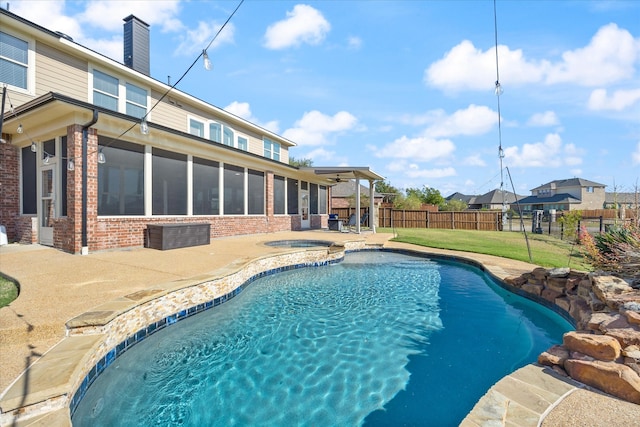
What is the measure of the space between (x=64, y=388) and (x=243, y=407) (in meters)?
1.44

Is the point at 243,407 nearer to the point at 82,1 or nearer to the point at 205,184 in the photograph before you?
the point at 205,184

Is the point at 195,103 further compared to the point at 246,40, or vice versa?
the point at 195,103

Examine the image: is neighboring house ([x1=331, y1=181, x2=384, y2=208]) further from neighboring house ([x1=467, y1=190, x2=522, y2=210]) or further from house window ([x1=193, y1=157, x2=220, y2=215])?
neighboring house ([x1=467, y1=190, x2=522, y2=210])

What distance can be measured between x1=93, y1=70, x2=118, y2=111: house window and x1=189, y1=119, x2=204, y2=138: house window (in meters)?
3.26

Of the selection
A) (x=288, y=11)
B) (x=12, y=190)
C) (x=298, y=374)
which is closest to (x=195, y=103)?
(x=12, y=190)

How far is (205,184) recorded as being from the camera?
11172 mm

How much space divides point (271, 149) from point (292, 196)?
3984 mm

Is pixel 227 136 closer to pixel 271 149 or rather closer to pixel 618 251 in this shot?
pixel 271 149

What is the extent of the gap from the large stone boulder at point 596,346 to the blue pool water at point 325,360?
0.80 metres

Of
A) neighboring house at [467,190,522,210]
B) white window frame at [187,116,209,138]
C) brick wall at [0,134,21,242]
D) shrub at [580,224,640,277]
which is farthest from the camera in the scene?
neighboring house at [467,190,522,210]

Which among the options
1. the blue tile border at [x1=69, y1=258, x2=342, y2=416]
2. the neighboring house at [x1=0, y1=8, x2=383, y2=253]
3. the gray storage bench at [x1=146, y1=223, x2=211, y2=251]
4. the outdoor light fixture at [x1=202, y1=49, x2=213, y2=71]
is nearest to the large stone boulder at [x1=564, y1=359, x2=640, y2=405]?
the blue tile border at [x1=69, y1=258, x2=342, y2=416]

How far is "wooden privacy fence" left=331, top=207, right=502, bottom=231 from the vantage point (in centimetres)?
2284

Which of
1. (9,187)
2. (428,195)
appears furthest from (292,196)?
(428,195)

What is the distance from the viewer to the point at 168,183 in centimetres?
973
